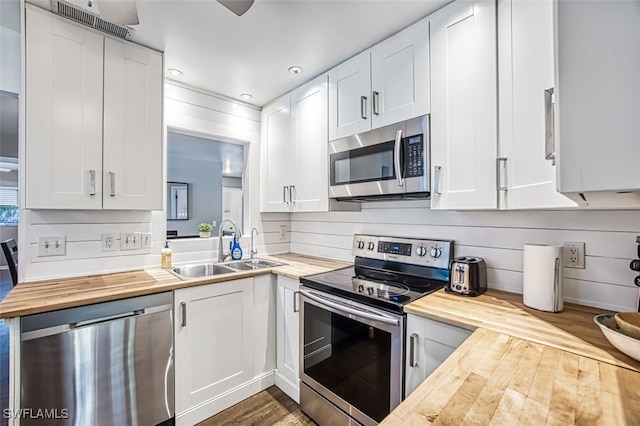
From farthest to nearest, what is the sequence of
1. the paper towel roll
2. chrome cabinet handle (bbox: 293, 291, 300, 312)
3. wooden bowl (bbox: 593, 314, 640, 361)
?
chrome cabinet handle (bbox: 293, 291, 300, 312), the paper towel roll, wooden bowl (bbox: 593, 314, 640, 361)

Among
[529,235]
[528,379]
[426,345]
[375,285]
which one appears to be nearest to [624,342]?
[528,379]

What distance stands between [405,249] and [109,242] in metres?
2.05

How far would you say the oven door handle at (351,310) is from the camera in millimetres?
1374

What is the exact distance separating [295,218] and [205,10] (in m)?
1.90

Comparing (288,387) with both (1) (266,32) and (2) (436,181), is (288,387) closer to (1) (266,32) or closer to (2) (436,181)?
(2) (436,181)

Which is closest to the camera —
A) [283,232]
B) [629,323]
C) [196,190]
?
[629,323]

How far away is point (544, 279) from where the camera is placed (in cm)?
129

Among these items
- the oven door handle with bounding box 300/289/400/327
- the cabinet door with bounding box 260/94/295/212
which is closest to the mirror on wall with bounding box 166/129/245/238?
the cabinet door with bounding box 260/94/295/212

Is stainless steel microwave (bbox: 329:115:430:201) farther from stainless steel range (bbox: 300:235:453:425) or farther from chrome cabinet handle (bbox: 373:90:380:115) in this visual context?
stainless steel range (bbox: 300:235:453:425)

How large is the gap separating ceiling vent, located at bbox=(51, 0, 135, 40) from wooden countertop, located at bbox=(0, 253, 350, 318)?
1.50 metres

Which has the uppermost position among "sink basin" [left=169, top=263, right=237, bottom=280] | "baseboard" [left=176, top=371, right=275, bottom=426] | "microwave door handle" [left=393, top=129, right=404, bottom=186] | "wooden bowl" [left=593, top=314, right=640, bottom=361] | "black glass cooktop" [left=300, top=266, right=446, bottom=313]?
"microwave door handle" [left=393, top=129, right=404, bottom=186]

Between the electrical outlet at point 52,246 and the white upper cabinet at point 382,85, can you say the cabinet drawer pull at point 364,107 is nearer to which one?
the white upper cabinet at point 382,85

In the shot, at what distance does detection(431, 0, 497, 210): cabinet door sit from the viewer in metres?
1.35

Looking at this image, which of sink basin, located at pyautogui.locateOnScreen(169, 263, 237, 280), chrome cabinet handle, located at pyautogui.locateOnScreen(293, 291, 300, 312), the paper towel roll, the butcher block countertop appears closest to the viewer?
the butcher block countertop
